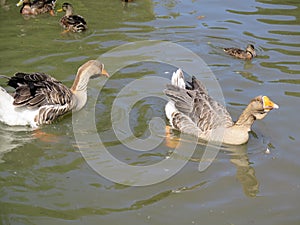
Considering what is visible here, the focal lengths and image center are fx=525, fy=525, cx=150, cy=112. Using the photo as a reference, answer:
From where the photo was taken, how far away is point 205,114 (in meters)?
7.91

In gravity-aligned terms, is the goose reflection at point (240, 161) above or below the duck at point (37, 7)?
below

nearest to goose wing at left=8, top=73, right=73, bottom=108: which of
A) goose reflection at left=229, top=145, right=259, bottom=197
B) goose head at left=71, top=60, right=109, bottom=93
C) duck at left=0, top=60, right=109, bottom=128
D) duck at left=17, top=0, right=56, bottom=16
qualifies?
duck at left=0, top=60, right=109, bottom=128

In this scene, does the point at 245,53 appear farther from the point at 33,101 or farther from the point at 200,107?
the point at 33,101

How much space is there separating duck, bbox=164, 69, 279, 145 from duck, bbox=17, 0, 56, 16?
6.11 meters

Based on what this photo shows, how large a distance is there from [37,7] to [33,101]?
5.98 metres

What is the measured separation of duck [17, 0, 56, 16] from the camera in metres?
13.2

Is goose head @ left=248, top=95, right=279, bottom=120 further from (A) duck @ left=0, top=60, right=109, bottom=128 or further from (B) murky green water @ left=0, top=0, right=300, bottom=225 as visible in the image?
(A) duck @ left=0, top=60, right=109, bottom=128

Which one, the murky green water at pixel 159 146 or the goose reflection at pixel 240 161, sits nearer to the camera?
the murky green water at pixel 159 146

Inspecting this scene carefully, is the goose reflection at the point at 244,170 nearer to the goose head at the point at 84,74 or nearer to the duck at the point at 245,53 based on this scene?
the goose head at the point at 84,74

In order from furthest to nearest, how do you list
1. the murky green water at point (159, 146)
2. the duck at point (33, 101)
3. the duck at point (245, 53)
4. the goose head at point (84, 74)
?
the duck at point (245, 53), the goose head at point (84, 74), the duck at point (33, 101), the murky green water at point (159, 146)

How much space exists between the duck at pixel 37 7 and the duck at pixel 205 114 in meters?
6.11

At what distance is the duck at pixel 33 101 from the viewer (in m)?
7.75

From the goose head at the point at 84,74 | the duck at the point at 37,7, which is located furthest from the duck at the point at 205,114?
the duck at the point at 37,7

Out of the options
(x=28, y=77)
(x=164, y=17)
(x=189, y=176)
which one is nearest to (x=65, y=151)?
(x=28, y=77)
